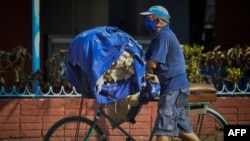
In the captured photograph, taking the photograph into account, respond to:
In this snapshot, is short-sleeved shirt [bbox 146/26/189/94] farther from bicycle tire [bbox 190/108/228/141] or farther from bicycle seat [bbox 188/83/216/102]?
bicycle tire [bbox 190/108/228/141]

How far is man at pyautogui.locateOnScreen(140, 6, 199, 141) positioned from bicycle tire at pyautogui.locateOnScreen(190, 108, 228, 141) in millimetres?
610

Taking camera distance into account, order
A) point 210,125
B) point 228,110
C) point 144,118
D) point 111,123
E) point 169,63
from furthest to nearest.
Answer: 1. point 228,110
2. point 144,118
3. point 210,125
4. point 111,123
5. point 169,63

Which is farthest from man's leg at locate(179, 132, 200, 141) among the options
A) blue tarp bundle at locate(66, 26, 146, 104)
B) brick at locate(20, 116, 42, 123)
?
brick at locate(20, 116, 42, 123)

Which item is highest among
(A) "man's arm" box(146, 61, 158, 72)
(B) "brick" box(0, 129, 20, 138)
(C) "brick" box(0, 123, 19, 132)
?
(A) "man's arm" box(146, 61, 158, 72)

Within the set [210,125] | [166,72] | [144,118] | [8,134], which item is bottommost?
[8,134]

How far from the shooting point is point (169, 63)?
213 inches

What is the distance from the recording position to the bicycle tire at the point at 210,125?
19.8ft

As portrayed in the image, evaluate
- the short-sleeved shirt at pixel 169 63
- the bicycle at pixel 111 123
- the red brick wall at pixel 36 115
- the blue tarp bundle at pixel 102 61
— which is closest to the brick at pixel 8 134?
the red brick wall at pixel 36 115

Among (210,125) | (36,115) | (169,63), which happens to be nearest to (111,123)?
(169,63)

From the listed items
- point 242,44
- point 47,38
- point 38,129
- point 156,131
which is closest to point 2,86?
point 38,129

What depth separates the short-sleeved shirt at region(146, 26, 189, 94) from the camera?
210 inches

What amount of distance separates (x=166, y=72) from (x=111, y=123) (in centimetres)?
78

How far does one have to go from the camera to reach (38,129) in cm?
721

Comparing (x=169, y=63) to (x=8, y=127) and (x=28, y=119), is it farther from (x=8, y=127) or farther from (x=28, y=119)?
(x=8, y=127)
